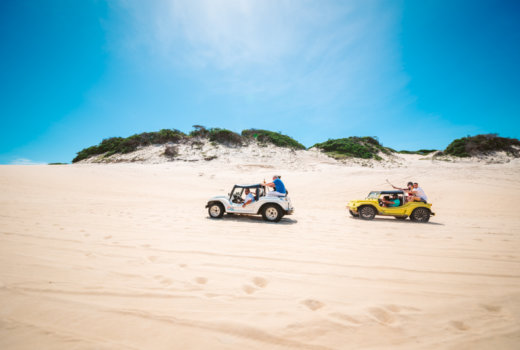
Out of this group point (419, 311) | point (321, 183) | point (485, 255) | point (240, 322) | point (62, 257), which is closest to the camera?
point (240, 322)

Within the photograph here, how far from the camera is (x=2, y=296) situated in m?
2.00

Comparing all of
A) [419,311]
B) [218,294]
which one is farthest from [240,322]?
[419,311]

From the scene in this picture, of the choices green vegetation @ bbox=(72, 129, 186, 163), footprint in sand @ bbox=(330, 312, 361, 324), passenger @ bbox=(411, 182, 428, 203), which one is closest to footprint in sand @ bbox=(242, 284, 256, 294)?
footprint in sand @ bbox=(330, 312, 361, 324)

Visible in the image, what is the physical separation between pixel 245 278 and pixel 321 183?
603 inches

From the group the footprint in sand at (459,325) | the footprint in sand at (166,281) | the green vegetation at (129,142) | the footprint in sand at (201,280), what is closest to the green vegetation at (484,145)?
the footprint in sand at (459,325)

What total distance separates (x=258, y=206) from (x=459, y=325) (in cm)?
558

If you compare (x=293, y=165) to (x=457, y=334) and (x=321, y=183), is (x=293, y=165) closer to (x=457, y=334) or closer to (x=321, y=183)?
(x=321, y=183)

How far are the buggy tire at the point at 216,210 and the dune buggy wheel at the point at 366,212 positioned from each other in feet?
17.5

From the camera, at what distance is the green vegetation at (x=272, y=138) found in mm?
30359

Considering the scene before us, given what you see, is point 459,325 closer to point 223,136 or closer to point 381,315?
point 381,315

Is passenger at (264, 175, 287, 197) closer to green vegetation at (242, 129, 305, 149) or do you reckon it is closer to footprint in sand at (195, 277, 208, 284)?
footprint in sand at (195, 277, 208, 284)

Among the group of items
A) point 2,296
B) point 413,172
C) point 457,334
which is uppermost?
point 413,172

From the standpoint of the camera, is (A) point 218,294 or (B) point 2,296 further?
(A) point 218,294

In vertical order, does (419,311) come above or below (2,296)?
below
